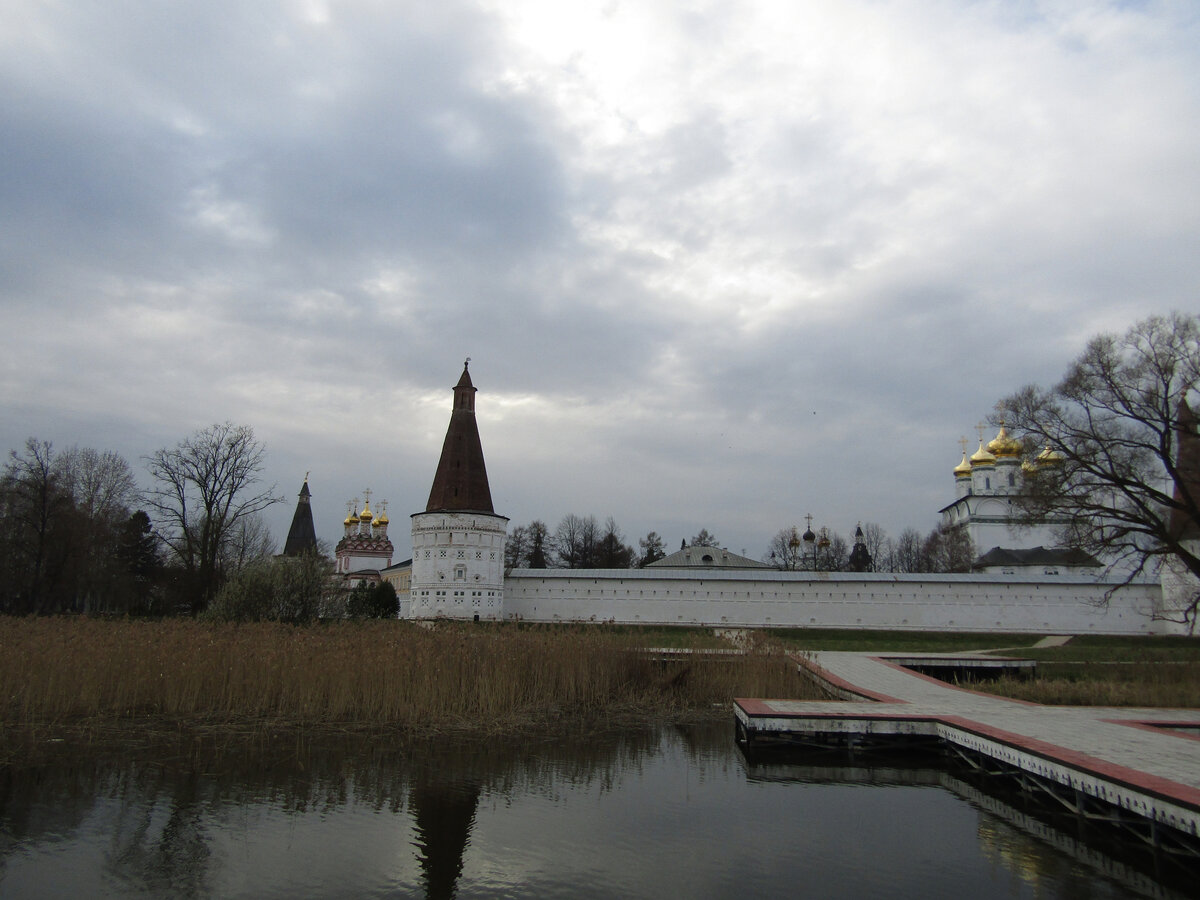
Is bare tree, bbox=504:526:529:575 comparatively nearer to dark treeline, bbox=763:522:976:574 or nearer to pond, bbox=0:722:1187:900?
dark treeline, bbox=763:522:976:574

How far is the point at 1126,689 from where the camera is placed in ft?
36.9

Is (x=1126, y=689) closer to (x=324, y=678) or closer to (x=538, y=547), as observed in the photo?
(x=324, y=678)

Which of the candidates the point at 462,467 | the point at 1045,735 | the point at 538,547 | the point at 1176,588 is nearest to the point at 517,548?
the point at 538,547

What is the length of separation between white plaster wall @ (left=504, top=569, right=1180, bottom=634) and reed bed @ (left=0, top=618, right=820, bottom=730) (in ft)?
65.2

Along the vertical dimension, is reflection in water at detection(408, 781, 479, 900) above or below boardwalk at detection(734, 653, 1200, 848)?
below

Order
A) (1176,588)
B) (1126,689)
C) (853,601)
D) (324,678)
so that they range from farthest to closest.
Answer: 1. (853,601)
2. (1176,588)
3. (1126,689)
4. (324,678)

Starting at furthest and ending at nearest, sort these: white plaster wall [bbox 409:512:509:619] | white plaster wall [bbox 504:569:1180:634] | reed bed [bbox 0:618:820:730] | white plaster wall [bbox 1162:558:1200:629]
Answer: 1. white plaster wall [bbox 409:512:509:619]
2. white plaster wall [bbox 504:569:1180:634]
3. white plaster wall [bbox 1162:558:1200:629]
4. reed bed [bbox 0:618:820:730]

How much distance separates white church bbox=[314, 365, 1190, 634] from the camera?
30625mm

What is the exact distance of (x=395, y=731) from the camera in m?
9.21

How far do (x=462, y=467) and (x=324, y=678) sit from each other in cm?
2435

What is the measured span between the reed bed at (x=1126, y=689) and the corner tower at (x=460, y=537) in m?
22.4

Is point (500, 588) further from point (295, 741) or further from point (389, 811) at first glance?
point (389, 811)

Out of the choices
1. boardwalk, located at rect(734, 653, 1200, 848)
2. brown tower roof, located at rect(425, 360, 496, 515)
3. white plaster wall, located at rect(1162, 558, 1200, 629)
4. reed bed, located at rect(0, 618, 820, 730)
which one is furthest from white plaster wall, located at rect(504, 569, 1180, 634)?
reed bed, located at rect(0, 618, 820, 730)

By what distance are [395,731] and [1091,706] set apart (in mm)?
8707
